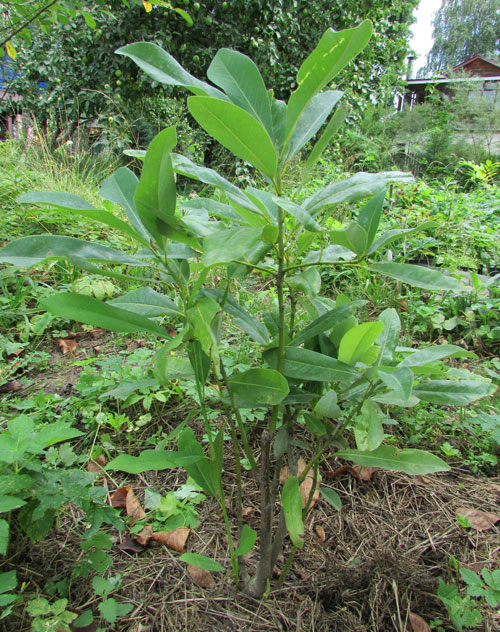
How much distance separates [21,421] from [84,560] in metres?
0.38

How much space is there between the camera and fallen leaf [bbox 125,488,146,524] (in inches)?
47.4

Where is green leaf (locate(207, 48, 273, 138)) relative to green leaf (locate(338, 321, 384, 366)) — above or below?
above

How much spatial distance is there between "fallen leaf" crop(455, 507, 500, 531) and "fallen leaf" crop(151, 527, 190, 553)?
0.81 m

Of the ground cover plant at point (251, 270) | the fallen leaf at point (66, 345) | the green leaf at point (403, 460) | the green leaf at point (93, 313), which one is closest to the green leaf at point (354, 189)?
the ground cover plant at point (251, 270)

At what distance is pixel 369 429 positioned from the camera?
72cm

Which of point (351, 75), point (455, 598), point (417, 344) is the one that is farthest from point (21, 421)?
point (351, 75)

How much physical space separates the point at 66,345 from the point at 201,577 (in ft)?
4.93

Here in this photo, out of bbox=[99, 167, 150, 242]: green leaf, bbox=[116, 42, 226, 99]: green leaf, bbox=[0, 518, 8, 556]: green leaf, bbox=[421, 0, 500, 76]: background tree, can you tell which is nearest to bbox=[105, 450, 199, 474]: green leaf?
bbox=[0, 518, 8, 556]: green leaf

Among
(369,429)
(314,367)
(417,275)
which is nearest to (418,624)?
(369,429)

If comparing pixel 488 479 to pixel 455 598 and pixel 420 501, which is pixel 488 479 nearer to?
pixel 420 501

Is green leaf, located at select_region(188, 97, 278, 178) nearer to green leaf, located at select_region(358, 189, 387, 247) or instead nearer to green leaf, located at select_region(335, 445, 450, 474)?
green leaf, located at select_region(358, 189, 387, 247)

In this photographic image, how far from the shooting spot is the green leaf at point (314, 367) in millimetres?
720

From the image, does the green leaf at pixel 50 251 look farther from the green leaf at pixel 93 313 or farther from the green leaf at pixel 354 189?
the green leaf at pixel 354 189

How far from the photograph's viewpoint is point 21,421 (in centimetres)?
100
